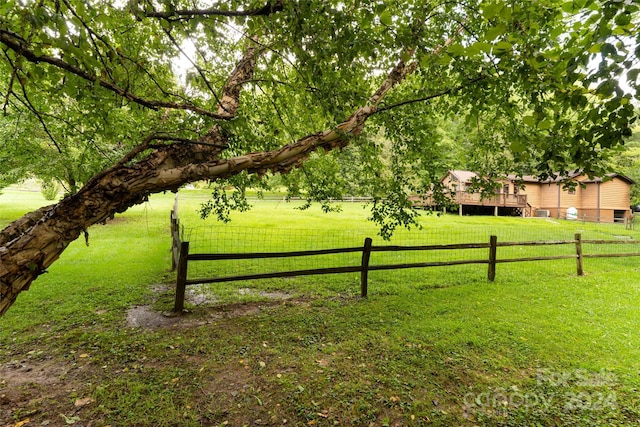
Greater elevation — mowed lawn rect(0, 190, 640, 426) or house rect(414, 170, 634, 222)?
house rect(414, 170, 634, 222)

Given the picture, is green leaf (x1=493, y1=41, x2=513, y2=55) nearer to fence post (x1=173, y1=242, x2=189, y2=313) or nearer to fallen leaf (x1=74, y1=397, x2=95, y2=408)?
fallen leaf (x1=74, y1=397, x2=95, y2=408)

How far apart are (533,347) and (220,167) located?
17.1 ft

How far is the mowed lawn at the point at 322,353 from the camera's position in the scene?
339 centimetres

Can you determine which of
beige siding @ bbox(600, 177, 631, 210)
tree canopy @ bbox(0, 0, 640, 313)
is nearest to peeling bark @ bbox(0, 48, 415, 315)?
tree canopy @ bbox(0, 0, 640, 313)

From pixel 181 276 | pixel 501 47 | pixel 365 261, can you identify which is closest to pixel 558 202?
pixel 365 261

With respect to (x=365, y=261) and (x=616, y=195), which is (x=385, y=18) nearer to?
(x=365, y=261)

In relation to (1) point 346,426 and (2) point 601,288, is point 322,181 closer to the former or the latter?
(1) point 346,426

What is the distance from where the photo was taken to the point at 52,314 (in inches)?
235

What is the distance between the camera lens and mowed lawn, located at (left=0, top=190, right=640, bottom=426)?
11.1 ft

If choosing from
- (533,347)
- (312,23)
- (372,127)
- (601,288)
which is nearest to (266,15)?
(312,23)

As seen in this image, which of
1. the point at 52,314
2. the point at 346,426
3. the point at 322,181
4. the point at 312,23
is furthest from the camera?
the point at 322,181

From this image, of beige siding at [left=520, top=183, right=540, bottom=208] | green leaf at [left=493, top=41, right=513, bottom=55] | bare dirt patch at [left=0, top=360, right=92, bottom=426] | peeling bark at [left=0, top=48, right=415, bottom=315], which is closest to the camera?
green leaf at [left=493, top=41, right=513, bottom=55]

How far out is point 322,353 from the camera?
4.61m

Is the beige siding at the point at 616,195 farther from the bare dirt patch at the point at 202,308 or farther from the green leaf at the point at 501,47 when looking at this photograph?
the green leaf at the point at 501,47
